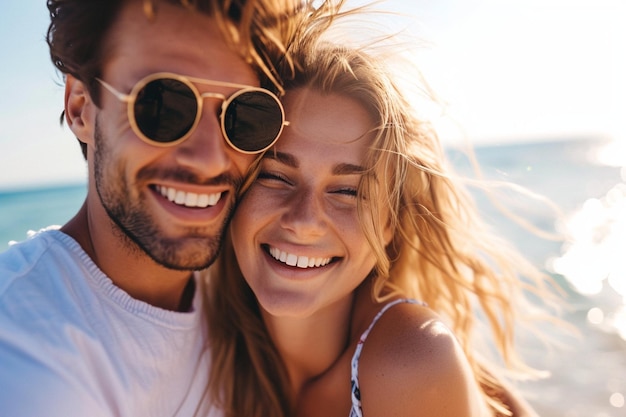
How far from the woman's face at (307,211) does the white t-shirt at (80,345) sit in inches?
19.7

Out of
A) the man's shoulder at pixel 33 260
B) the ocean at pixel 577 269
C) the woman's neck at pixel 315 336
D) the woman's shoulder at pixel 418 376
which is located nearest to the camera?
the man's shoulder at pixel 33 260

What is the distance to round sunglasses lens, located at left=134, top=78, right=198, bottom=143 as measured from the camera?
2.00 m

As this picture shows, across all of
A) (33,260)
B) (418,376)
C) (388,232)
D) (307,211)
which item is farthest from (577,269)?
(33,260)

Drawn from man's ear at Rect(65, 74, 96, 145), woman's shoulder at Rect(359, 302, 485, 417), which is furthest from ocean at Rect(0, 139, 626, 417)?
man's ear at Rect(65, 74, 96, 145)

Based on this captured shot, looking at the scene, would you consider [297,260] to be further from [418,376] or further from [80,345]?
[80,345]

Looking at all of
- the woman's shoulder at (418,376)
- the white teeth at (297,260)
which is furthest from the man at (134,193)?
the woman's shoulder at (418,376)

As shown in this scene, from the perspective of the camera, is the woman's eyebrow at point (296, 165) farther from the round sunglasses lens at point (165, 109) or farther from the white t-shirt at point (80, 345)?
the white t-shirt at point (80, 345)

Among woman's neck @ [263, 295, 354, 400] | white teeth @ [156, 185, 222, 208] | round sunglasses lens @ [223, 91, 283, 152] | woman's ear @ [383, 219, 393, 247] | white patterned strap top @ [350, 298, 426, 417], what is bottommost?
woman's neck @ [263, 295, 354, 400]

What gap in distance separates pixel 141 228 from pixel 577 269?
858 centimetres

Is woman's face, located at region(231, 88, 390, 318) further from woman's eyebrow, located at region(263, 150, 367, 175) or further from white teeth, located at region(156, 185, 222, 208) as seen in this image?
white teeth, located at region(156, 185, 222, 208)

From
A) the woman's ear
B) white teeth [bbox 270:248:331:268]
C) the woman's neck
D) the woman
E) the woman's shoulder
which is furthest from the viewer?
the woman's neck

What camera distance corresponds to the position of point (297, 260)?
2467 millimetres

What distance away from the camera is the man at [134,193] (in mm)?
2002

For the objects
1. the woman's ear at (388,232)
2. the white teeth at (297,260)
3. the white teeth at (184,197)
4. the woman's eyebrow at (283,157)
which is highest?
the woman's eyebrow at (283,157)
